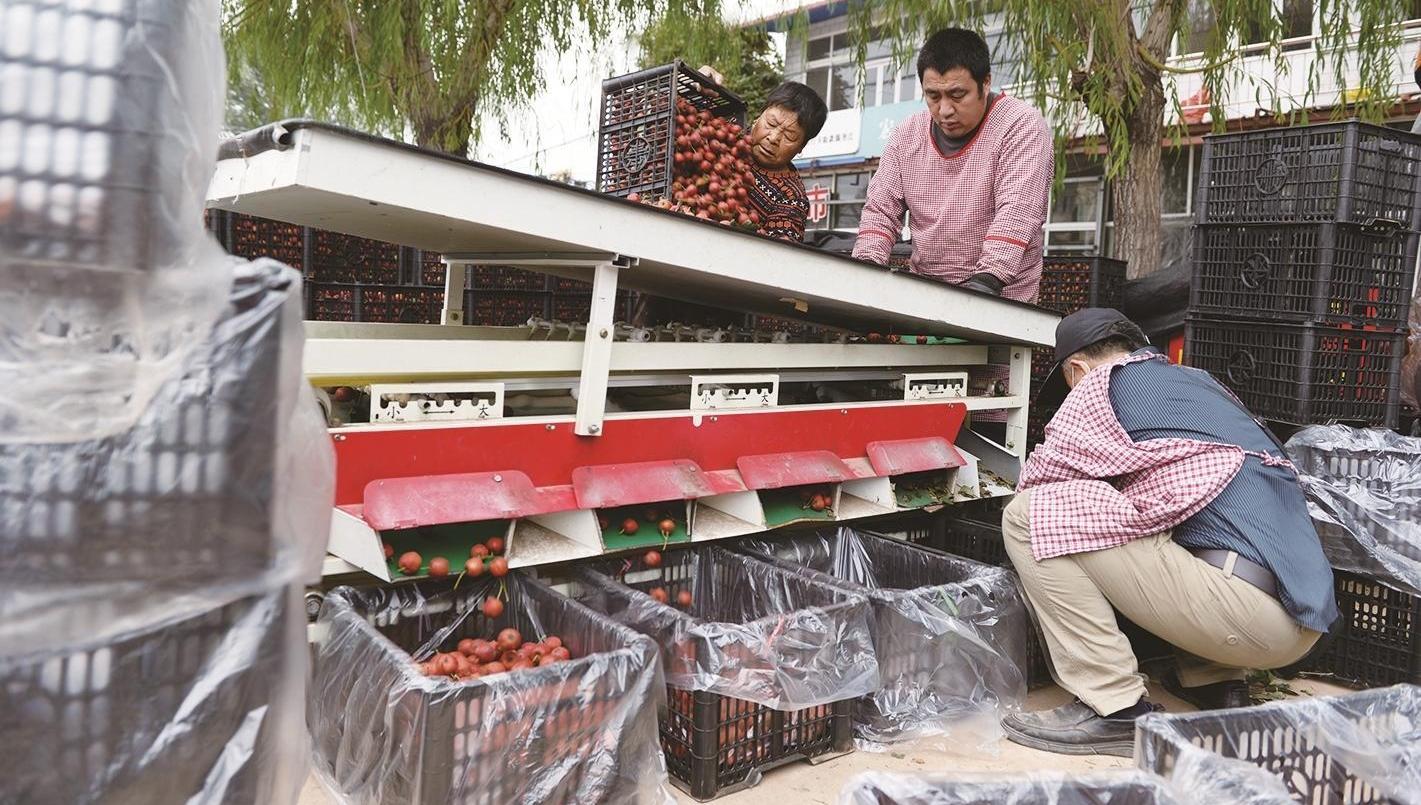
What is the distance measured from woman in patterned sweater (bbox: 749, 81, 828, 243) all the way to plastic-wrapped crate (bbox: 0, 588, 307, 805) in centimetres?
293

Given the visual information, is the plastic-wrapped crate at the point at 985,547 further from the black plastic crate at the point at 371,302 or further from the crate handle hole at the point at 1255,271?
the black plastic crate at the point at 371,302

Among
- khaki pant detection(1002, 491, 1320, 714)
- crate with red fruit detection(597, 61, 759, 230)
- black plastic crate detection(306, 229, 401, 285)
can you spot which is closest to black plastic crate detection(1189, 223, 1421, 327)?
khaki pant detection(1002, 491, 1320, 714)

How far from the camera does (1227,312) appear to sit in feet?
12.4

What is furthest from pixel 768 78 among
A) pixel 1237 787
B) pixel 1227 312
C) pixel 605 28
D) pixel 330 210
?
pixel 1237 787

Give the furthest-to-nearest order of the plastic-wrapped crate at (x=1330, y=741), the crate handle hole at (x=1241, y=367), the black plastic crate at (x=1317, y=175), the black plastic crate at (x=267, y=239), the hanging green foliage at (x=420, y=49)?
the hanging green foliage at (x=420, y=49) → the black plastic crate at (x=267, y=239) → the crate handle hole at (x=1241, y=367) → the black plastic crate at (x=1317, y=175) → the plastic-wrapped crate at (x=1330, y=741)

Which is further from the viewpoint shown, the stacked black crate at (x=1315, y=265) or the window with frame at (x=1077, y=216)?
the window with frame at (x=1077, y=216)

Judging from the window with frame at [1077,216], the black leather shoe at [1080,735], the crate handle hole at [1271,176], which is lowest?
the black leather shoe at [1080,735]

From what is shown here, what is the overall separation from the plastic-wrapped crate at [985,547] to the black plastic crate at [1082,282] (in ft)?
6.77

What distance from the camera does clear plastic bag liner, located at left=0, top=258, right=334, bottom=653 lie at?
0.99 meters

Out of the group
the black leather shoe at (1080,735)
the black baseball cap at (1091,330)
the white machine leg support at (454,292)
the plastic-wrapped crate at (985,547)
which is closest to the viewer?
the black leather shoe at (1080,735)

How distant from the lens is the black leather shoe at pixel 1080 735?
9.02ft

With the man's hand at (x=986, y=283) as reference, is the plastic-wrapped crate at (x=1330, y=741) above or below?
below

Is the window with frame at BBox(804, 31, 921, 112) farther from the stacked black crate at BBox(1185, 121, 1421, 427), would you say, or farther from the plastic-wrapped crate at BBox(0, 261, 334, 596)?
the plastic-wrapped crate at BBox(0, 261, 334, 596)

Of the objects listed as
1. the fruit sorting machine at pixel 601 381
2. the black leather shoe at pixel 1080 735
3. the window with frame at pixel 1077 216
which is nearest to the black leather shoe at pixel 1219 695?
the black leather shoe at pixel 1080 735
